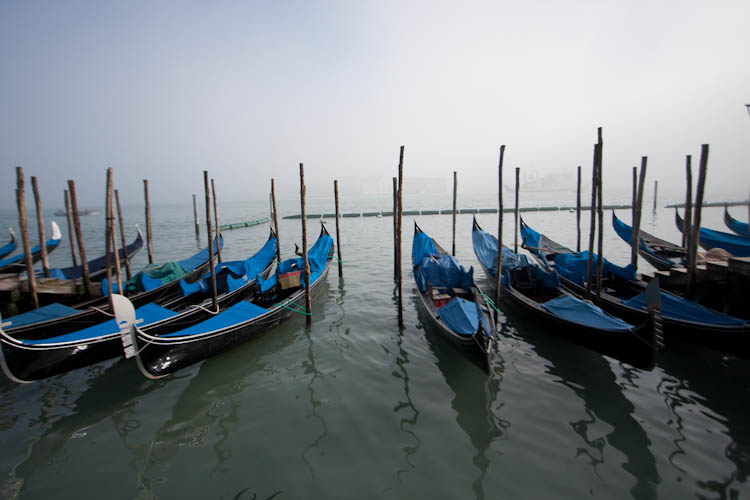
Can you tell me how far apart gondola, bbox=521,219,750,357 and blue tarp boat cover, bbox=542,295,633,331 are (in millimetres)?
983

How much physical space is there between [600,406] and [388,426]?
2545mm

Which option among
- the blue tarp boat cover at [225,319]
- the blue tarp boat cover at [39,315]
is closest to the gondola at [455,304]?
the blue tarp boat cover at [225,319]

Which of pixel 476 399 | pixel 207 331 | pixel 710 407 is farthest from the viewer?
pixel 207 331

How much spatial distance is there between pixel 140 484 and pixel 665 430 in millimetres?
5307

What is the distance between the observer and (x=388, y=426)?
375cm

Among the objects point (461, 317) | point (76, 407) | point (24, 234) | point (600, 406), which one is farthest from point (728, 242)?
point (24, 234)

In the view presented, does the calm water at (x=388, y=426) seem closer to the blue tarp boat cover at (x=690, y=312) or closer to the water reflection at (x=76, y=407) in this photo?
the water reflection at (x=76, y=407)

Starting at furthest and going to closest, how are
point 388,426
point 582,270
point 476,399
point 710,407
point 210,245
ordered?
point 582,270 → point 210,245 → point 476,399 → point 710,407 → point 388,426

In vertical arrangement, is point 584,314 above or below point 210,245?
below

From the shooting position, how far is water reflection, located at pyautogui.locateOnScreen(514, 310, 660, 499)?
3.13m

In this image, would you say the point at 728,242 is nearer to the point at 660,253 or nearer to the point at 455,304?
the point at 660,253

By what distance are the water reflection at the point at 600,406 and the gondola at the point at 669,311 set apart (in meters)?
0.95

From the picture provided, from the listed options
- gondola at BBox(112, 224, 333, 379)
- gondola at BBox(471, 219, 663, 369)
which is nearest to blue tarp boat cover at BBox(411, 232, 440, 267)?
gondola at BBox(471, 219, 663, 369)

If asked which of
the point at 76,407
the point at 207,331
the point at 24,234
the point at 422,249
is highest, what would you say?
the point at 24,234
